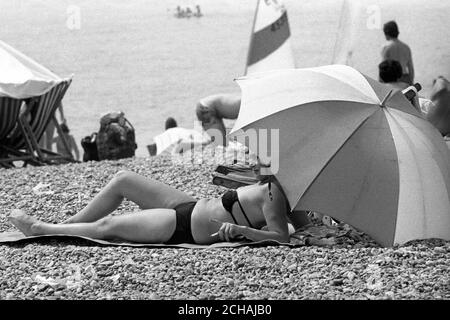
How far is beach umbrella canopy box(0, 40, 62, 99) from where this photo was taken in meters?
10.2

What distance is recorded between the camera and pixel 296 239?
17.9 feet

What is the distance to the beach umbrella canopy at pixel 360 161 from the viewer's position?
520 cm

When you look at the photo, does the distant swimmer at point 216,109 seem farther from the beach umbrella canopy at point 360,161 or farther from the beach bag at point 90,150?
the beach umbrella canopy at point 360,161

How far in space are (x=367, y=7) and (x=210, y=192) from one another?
10249 mm

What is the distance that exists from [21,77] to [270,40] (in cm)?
357

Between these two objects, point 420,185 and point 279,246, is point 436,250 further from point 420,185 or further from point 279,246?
point 279,246

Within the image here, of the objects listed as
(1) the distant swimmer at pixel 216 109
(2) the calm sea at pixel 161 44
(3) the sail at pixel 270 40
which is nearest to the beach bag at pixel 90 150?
(1) the distant swimmer at pixel 216 109

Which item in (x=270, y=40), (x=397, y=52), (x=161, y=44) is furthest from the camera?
(x=161, y=44)

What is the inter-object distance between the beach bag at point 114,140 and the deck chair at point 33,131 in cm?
90

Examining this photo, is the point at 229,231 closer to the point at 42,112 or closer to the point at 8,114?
the point at 8,114

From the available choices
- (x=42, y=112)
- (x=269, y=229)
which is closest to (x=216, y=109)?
(x=42, y=112)

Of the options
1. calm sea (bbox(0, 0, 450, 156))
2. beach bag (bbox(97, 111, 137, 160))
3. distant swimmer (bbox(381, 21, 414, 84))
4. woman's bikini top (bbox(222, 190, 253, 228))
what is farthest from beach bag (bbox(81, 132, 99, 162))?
calm sea (bbox(0, 0, 450, 156))

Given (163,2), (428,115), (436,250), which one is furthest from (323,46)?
(436,250)

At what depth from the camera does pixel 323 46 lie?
2248cm
